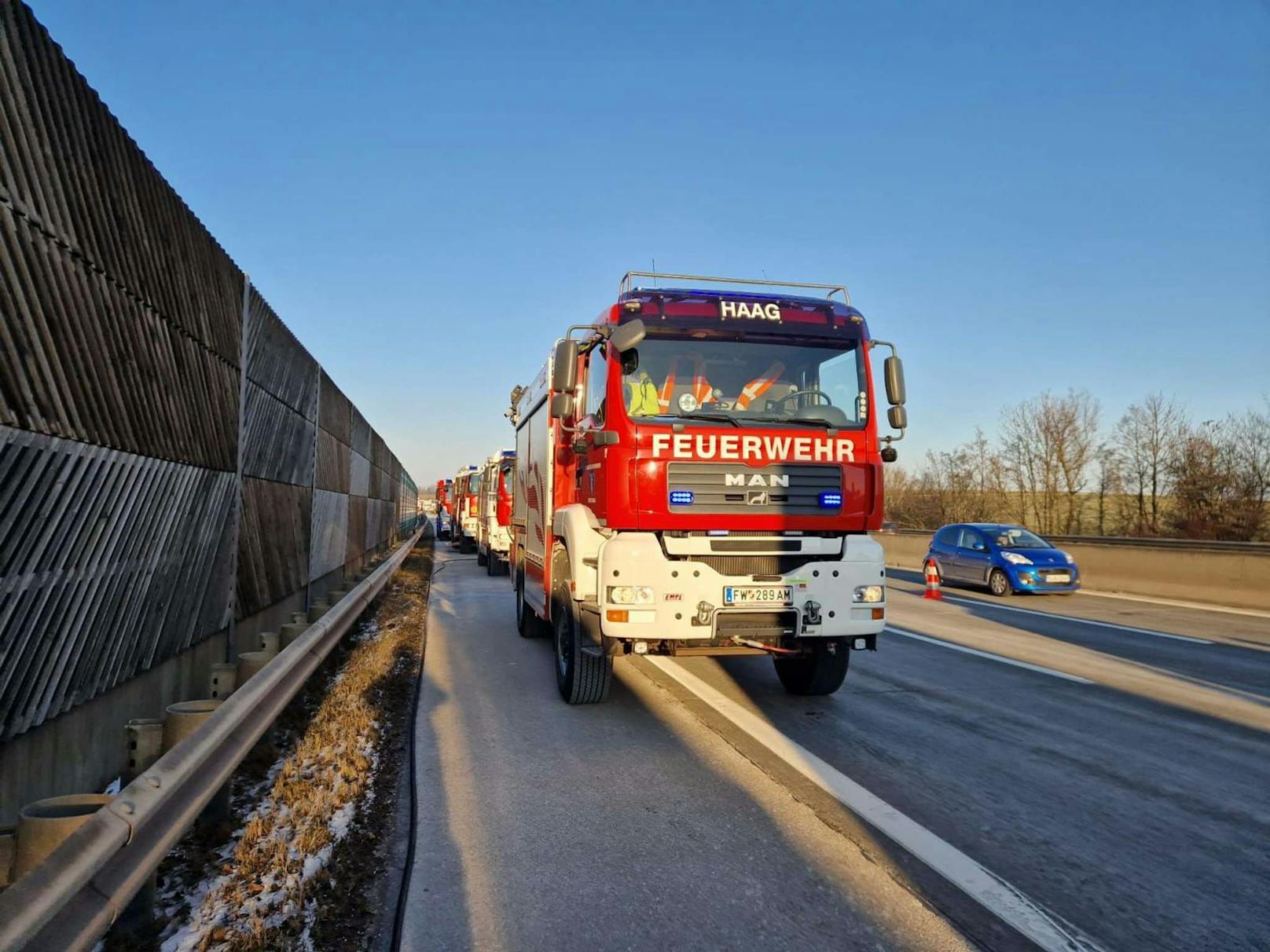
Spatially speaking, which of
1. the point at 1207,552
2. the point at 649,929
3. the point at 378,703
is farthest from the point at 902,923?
the point at 1207,552

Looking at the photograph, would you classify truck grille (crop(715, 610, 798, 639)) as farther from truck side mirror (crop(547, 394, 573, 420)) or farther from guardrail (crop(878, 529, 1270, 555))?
guardrail (crop(878, 529, 1270, 555))

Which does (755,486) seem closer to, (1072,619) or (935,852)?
(935,852)

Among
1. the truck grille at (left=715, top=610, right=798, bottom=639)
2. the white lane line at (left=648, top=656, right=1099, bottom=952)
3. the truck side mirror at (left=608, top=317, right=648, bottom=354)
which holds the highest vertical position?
the truck side mirror at (left=608, top=317, right=648, bottom=354)

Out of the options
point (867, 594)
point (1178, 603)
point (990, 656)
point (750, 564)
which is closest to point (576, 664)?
point (750, 564)

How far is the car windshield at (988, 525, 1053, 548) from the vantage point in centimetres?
1722

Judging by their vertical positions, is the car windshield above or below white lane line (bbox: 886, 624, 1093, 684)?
above

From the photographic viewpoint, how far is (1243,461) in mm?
36875

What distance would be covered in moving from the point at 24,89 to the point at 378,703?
15.7 feet

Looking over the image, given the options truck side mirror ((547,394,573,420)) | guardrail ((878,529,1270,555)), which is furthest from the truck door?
guardrail ((878,529,1270,555))

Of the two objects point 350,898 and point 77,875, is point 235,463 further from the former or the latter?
point 77,875

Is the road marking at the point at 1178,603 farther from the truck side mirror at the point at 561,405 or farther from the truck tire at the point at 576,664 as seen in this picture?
the truck side mirror at the point at 561,405

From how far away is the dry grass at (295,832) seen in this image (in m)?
2.97

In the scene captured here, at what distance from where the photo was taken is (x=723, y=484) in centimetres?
619

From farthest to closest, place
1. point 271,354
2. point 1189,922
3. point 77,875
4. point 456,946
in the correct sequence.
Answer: point 271,354, point 1189,922, point 456,946, point 77,875
